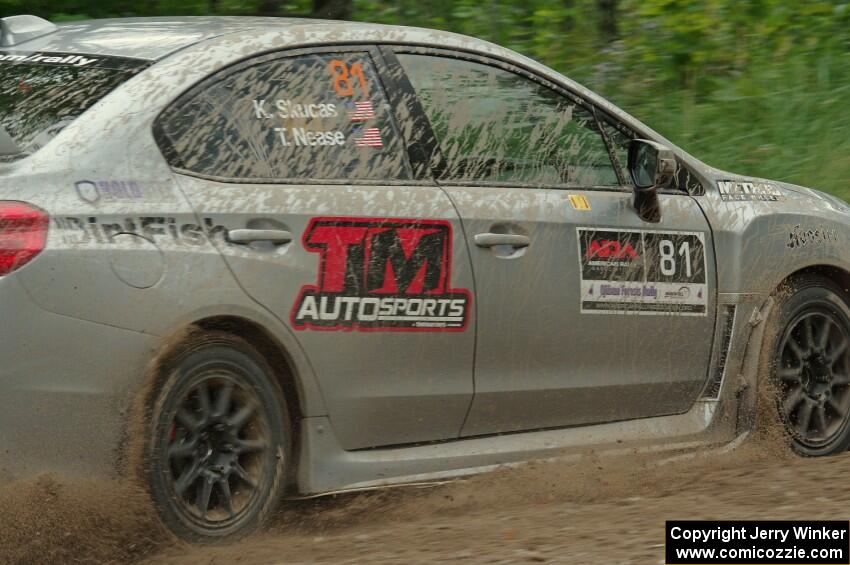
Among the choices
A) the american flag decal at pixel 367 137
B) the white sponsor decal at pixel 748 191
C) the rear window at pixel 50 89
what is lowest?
the white sponsor decal at pixel 748 191

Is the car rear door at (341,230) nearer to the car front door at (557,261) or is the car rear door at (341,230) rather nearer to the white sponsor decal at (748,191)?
the car front door at (557,261)

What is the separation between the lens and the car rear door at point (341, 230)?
4516mm

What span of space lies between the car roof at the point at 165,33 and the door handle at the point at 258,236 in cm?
66

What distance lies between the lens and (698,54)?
10492mm

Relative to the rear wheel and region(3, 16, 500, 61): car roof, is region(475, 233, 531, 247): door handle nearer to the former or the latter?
region(3, 16, 500, 61): car roof

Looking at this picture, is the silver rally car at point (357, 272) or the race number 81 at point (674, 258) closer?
the silver rally car at point (357, 272)

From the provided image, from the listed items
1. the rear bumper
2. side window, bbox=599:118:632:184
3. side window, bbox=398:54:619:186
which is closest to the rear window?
the rear bumper

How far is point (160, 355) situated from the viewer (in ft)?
14.0

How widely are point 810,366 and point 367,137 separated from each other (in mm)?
2295

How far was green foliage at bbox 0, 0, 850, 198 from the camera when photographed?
31.2 feet

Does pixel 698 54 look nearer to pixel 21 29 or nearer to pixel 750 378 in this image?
pixel 750 378

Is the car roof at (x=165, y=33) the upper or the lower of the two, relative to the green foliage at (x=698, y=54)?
upper

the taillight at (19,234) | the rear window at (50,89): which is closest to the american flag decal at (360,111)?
the rear window at (50,89)

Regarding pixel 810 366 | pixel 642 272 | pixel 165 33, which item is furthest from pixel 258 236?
pixel 810 366
